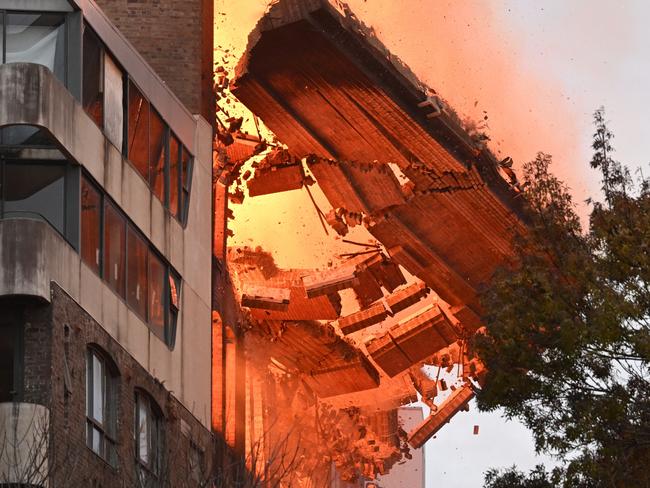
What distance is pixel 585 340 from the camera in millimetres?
33531

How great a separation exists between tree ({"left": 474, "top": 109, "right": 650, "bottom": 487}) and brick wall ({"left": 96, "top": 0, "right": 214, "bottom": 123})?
12.3 metres

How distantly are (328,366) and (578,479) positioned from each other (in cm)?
2777

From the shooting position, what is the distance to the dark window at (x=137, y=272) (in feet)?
120

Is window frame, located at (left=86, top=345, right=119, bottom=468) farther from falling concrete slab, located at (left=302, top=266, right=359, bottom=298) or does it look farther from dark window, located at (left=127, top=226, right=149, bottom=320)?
falling concrete slab, located at (left=302, top=266, right=359, bottom=298)

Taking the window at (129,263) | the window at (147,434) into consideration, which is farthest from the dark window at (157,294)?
the window at (147,434)

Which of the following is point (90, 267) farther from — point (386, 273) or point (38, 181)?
point (386, 273)

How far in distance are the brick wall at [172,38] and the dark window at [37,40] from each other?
34.7 feet

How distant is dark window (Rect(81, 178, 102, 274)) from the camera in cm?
3366

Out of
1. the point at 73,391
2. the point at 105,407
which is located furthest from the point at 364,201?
the point at 73,391

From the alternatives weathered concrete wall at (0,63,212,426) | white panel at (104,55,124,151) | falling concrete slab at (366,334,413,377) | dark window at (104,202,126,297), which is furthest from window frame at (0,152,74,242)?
falling concrete slab at (366,334,413,377)

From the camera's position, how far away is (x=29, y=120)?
32344 millimetres

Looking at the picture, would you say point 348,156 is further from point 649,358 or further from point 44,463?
point 44,463

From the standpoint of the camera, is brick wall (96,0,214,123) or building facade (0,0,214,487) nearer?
building facade (0,0,214,487)

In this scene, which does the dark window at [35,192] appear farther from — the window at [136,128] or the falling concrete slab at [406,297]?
the falling concrete slab at [406,297]
